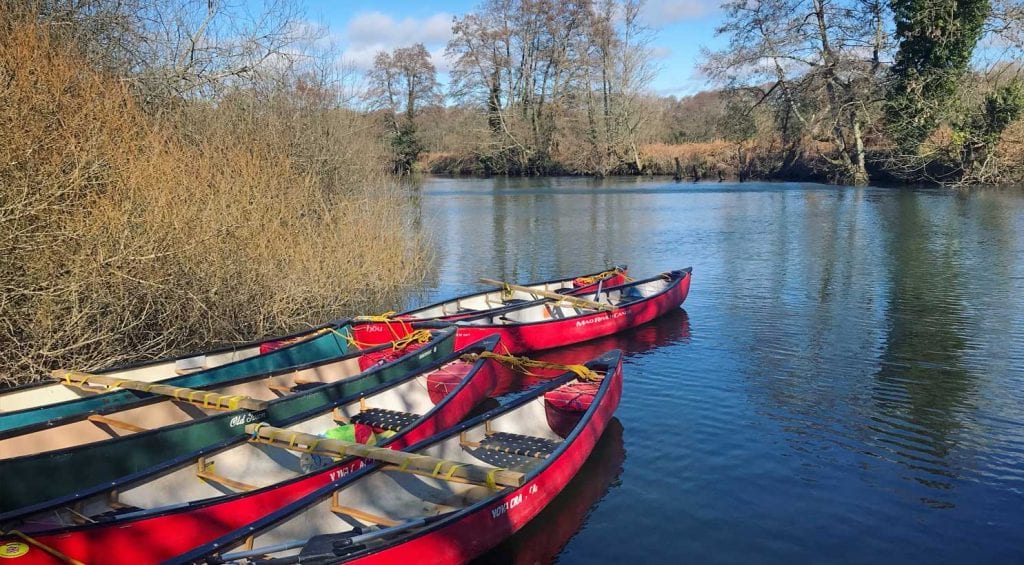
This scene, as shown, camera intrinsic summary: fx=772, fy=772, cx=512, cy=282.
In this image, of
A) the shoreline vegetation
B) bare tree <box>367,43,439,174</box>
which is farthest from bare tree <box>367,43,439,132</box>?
the shoreline vegetation

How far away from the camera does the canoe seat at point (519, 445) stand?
28.8 feet

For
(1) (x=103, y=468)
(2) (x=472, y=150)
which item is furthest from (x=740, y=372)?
(2) (x=472, y=150)

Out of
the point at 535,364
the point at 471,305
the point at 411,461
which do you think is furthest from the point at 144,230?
the point at 471,305

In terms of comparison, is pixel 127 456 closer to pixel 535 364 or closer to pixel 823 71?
pixel 535 364

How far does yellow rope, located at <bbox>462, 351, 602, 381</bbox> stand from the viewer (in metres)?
10.9

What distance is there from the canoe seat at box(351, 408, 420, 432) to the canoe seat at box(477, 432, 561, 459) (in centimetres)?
102

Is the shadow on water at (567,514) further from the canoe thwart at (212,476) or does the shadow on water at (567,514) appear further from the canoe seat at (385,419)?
the canoe thwart at (212,476)

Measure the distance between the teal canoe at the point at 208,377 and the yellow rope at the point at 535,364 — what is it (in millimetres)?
2514

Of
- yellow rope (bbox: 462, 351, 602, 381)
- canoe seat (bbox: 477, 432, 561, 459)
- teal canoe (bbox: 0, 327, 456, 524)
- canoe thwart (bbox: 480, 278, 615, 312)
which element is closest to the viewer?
teal canoe (bbox: 0, 327, 456, 524)

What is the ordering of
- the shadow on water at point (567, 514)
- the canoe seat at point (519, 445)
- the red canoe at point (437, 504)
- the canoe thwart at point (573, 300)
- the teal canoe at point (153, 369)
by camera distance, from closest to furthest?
the red canoe at point (437, 504)
the shadow on water at point (567, 514)
the canoe seat at point (519, 445)
the teal canoe at point (153, 369)
the canoe thwart at point (573, 300)

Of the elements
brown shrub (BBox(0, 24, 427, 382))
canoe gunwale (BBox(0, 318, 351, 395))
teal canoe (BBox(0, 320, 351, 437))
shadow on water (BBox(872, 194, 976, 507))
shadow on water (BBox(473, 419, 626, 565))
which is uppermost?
brown shrub (BBox(0, 24, 427, 382))

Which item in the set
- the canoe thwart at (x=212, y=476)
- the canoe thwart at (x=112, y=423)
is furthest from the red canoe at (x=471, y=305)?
the canoe thwart at (x=212, y=476)

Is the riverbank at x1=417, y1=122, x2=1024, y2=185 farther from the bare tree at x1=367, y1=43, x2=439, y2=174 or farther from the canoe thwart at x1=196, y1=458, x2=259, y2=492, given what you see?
the canoe thwart at x1=196, y1=458, x2=259, y2=492

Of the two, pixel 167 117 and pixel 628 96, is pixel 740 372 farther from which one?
pixel 628 96
